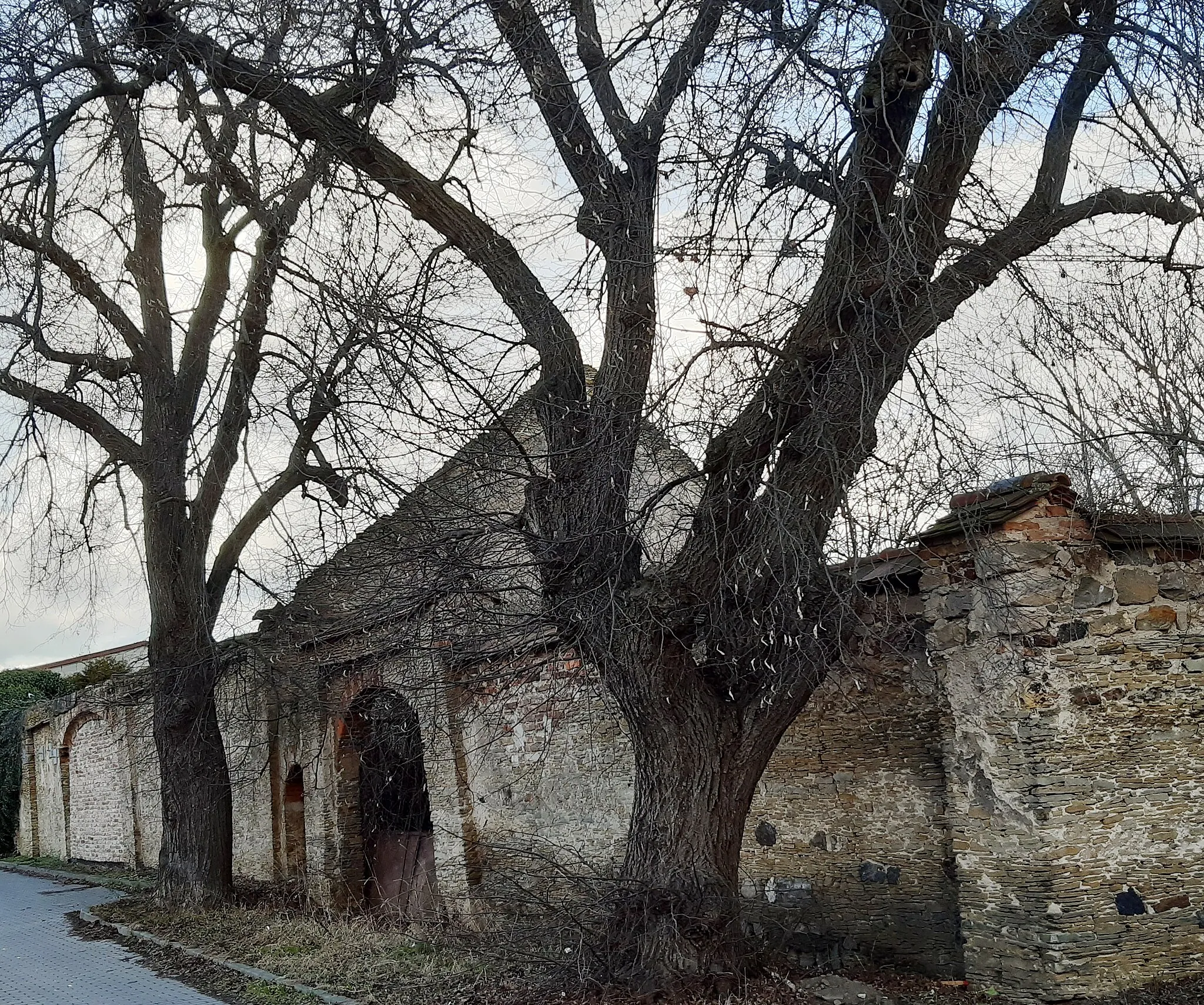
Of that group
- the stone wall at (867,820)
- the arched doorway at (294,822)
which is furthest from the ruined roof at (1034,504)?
the arched doorway at (294,822)

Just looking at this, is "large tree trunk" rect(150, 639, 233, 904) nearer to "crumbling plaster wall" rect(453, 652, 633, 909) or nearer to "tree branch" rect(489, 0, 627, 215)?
"crumbling plaster wall" rect(453, 652, 633, 909)

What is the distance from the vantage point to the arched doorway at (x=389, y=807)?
37.1 ft

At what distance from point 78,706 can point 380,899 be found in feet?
36.6

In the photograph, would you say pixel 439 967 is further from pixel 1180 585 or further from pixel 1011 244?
pixel 1011 244

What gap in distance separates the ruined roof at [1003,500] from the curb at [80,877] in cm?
1205

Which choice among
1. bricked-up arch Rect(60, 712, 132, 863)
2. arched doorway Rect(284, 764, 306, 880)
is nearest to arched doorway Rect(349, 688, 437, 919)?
arched doorway Rect(284, 764, 306, 880)

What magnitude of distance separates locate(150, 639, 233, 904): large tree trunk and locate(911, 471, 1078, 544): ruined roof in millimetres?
8431

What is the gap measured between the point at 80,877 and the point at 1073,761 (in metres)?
16.6

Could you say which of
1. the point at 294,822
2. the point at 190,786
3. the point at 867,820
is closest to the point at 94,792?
the point at 294,822

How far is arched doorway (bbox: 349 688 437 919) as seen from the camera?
A: 1132 centimetres

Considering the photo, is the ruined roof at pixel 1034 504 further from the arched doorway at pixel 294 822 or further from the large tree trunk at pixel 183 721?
the arched doorway at pixel 294 822

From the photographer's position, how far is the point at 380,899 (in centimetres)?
1192

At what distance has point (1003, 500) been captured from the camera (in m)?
6.08

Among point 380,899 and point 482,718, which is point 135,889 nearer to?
point 380,899
